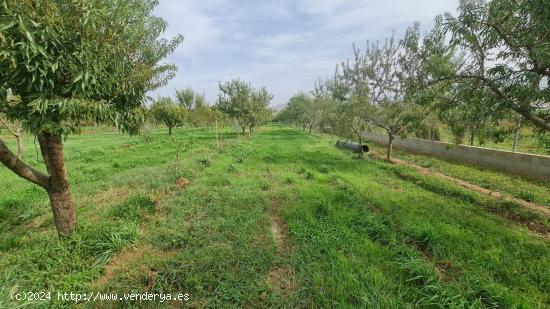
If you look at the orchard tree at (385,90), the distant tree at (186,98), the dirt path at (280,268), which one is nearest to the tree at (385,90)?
the orchard tree at (385,90)

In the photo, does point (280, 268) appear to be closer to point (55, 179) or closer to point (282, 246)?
point (282, 246)

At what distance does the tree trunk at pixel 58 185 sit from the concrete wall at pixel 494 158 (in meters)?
11.3

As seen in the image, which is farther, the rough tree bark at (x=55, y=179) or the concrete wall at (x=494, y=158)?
the concrete wall at (x=494, y=158)

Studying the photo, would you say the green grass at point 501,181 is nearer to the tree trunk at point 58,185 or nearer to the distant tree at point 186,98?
the tree trunk at point 58,185

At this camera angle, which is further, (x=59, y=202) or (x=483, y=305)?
(x=59, y=202)

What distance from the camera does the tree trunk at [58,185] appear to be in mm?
3867

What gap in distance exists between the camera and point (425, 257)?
163 inches

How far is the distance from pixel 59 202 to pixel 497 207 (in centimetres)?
1021

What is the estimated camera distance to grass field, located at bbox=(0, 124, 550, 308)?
3.21 meters

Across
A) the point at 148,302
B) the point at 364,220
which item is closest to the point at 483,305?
the point at 364,220

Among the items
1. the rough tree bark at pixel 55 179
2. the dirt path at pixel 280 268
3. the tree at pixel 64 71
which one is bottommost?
the dirt path at pixel 280 268

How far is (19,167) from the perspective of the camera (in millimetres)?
3477

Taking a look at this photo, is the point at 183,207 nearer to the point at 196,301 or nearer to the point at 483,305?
the point at 196,301

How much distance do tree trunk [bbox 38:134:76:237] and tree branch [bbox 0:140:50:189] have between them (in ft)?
0.39
